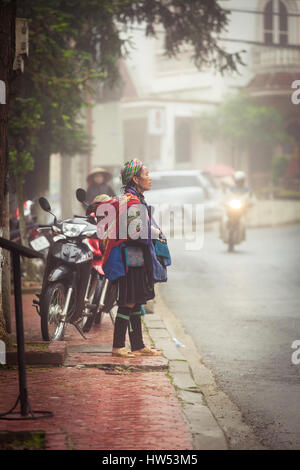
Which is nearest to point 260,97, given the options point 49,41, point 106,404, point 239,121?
point 239,121

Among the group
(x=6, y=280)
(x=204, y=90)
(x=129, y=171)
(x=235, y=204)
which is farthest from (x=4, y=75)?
(x=204, y=90)

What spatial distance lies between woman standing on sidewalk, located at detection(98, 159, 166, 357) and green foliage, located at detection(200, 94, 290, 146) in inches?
1548

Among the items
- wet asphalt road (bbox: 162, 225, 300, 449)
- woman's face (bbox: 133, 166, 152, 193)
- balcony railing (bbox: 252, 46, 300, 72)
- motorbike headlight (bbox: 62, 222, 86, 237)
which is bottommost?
wet asphalt road (bbox: 162, 225, 300, 449)

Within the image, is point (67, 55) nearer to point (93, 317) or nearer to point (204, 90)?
point (93, 317)

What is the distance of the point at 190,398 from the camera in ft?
21.1

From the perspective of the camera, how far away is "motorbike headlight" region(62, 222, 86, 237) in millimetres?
8758

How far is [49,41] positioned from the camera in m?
13.0

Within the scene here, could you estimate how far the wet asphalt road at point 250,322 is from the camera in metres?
6.48

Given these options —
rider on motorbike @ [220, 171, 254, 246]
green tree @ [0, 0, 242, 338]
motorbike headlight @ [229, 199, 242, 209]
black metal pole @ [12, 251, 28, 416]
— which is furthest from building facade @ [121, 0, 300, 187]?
black metal pole @ [12, 251, 28, 416]

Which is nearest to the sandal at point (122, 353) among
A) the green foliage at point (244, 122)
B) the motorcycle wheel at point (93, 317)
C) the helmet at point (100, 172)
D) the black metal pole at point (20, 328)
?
the motorcycle wheel at point (93, 317)

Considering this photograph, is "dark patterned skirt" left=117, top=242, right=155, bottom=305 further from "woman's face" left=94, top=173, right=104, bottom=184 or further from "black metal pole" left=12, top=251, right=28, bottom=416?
"woman's face" left=94, top=173, right=104, bottom=184

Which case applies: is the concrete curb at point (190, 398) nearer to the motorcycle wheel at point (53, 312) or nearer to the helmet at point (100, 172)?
the motorcycle wheel at point (53, 312)
